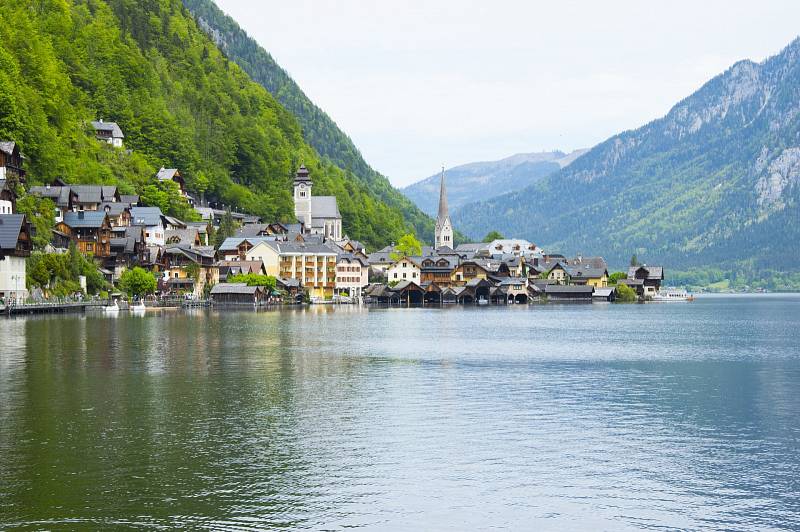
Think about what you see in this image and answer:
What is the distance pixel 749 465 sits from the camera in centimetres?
2827

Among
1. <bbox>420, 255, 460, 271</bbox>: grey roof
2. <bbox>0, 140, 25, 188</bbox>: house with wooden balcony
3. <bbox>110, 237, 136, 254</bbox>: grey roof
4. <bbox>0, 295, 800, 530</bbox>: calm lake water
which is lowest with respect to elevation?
<bbox>0, 295, 800, 530</bbox>: calm lake water

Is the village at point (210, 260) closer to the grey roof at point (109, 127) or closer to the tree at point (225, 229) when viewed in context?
the grey roof at point (109, 127)

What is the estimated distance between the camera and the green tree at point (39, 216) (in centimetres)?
11469

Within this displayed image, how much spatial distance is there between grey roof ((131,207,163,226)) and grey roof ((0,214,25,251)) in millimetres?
42014

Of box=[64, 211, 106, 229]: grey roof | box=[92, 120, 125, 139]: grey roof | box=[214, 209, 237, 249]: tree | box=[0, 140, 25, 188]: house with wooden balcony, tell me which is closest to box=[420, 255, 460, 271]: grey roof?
box=[214, 209, 237, 249]: tree

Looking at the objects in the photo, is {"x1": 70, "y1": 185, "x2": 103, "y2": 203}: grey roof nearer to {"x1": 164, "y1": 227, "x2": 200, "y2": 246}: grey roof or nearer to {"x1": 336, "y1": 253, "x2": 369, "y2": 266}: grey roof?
{"x1": 164, "y1": 227, "x2": 200, "y2": 246}: grey roof

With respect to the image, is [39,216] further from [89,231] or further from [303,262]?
A: [303,262]

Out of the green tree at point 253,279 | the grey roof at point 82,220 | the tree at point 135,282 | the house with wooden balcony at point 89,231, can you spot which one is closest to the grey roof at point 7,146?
the house with wooden balcony at point 89,231

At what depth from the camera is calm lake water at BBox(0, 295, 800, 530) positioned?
77.4 ft

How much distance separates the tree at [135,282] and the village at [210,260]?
1.50 m

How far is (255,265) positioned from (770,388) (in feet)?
389

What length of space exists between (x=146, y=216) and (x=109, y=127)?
27.6 metres

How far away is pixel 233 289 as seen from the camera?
481 ft

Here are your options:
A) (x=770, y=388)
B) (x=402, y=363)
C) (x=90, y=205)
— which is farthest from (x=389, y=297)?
(x=770, y=388)
